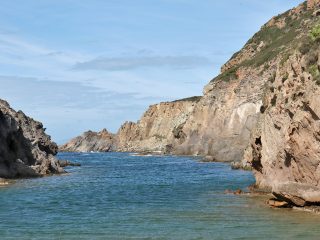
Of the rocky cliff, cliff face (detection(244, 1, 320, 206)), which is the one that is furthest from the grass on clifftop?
cliff face (detection(244, 1, 320, 206))

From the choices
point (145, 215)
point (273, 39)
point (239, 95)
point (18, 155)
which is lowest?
point (145, 215)

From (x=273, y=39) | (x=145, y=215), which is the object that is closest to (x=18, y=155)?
(x=145, y=215)

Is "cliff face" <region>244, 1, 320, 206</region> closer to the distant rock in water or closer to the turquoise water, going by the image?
the turquoise water

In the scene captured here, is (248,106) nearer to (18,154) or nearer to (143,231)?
(18,154)

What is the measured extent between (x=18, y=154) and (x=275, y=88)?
39664 millimetres

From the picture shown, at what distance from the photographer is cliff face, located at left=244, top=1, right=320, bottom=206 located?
113ft

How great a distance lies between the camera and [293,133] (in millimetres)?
36656

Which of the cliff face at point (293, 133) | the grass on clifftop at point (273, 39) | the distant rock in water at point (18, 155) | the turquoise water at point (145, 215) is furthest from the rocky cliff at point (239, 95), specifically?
the turquoise water at point (145, 215)

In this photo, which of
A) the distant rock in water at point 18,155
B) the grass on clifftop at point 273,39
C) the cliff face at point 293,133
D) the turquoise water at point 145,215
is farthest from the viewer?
the grass on clifftop at point 273,39

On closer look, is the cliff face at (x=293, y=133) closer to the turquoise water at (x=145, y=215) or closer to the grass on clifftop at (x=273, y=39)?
the turquoise water at (x=145, y=215)

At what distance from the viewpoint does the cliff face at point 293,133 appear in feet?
113

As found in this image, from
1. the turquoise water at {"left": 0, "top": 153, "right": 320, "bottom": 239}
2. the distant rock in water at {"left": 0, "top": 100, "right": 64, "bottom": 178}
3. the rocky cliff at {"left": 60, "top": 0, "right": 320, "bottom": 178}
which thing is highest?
the rocky cliff at {"left": 60, "top": 0, "right": 320, "bottom": 178}

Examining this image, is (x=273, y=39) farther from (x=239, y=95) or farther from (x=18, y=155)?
(x=18, y=155)

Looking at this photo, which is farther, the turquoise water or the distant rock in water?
the distant rock in water
